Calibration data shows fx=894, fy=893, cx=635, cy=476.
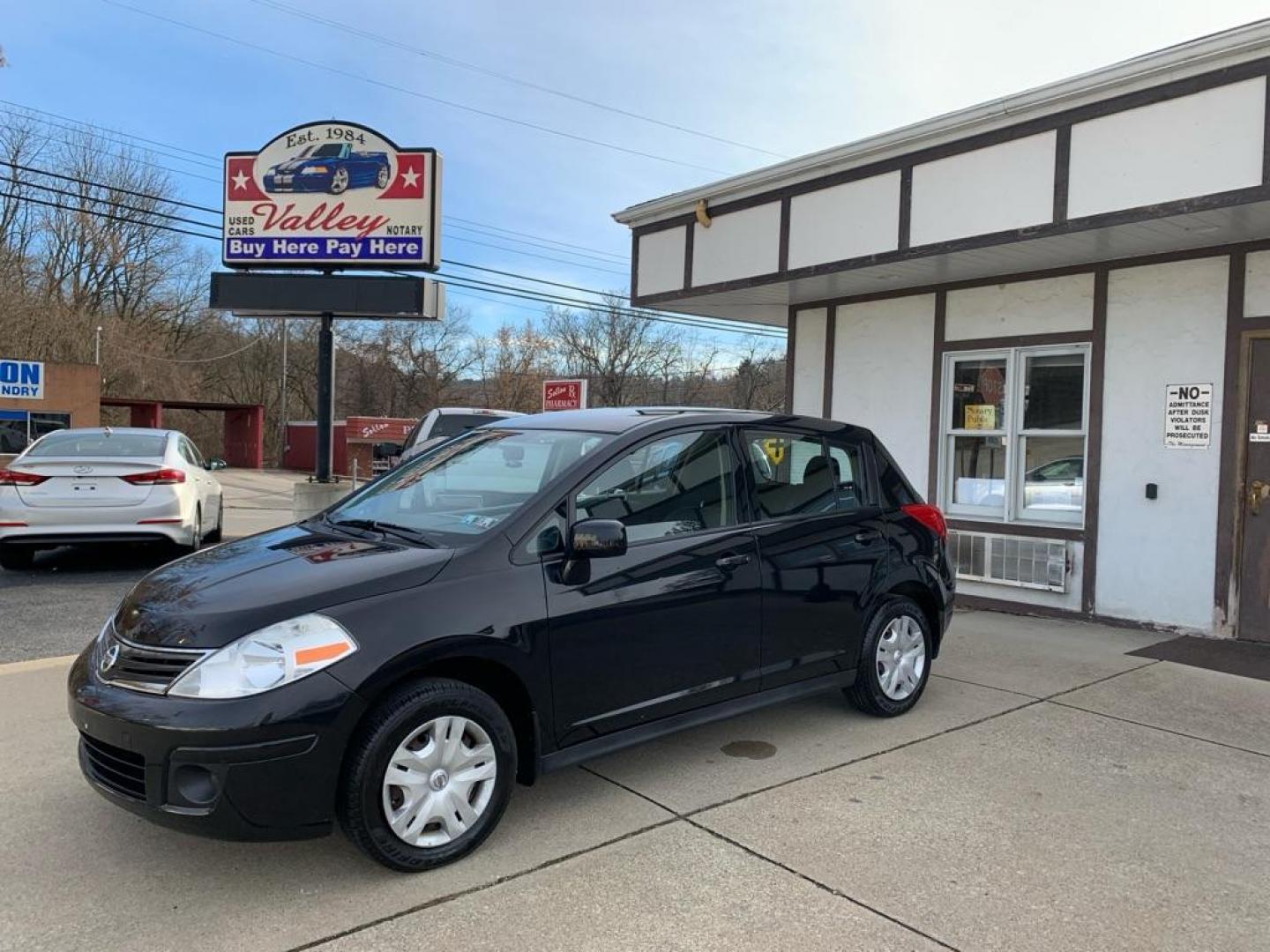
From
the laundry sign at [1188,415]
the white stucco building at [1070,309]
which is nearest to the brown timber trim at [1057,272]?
the white stucco building at [1070,309]

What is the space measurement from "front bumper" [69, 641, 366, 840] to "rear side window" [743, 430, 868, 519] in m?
2.27

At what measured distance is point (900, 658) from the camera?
494 centimetres

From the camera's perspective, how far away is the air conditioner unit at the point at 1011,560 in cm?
773

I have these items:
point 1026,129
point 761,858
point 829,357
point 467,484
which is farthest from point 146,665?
point 829,357

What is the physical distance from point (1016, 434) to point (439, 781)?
6620 mm

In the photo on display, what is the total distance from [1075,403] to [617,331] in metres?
45.2

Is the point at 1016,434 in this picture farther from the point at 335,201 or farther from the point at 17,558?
the point at 335,201

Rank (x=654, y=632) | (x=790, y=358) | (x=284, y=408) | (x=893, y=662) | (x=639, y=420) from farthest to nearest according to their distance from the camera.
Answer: (x=284, y=408) < (x=790, y=358) < (x=893, y=662) < (x=639, y=420) < (x=654, y=632)

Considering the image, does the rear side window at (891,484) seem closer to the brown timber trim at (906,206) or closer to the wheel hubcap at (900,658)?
the wheel hubcap at (900,658)

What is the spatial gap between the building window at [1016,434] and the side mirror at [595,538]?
5707 mm

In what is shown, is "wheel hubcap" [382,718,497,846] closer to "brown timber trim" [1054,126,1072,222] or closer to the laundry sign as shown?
"brown timber trim" [1054,126,1072,222]

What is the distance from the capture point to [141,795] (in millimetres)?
2861

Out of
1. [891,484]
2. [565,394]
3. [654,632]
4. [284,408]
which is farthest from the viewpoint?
[284,408]

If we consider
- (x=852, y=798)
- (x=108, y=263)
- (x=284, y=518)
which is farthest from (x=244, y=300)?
(x=108, y=263)
